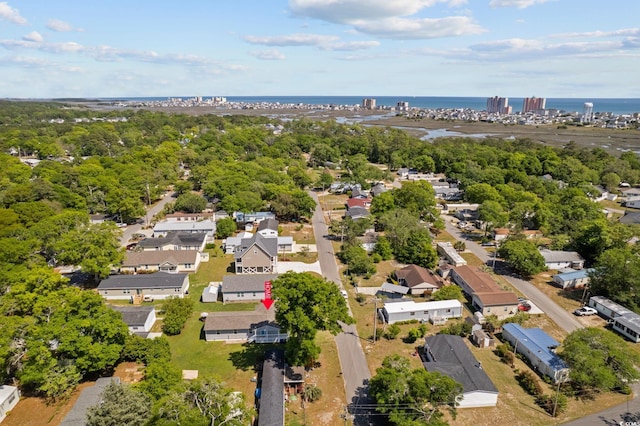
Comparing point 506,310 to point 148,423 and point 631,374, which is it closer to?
point 631,374

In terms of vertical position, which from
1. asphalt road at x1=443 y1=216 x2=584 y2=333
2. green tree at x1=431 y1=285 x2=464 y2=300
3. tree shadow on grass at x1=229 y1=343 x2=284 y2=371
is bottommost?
tree shadow on grass at x1=229 y1=343 x2=284 y2=371

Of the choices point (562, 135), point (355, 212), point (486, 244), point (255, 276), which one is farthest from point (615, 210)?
point (562, 135)

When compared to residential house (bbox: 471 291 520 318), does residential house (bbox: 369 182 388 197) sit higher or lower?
higher

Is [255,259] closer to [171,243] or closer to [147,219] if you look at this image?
[171,243]

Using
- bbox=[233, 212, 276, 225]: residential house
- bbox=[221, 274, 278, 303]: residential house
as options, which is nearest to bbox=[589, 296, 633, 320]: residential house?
bbox=[221, 274, 278, 303]: residential house

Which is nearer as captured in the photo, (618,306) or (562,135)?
(618,306)

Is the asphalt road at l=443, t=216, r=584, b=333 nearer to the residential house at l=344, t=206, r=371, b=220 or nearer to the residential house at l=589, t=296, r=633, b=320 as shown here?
the residential house at l=589, t=296, r=633, b=320

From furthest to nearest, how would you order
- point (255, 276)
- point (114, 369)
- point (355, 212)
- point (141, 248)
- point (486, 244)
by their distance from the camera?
point (355, 212) < point (486, 244) < point (141, 248) < point (255, 276) < point (114, 369)
